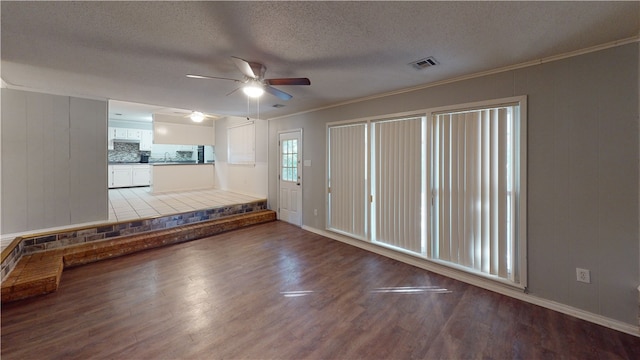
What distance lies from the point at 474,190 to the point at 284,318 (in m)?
2.46

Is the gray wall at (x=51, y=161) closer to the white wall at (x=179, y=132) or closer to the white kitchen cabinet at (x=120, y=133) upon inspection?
the white wall at (x=179, y=132)

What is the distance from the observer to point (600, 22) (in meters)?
1.81

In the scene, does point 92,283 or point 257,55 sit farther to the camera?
point 92,283

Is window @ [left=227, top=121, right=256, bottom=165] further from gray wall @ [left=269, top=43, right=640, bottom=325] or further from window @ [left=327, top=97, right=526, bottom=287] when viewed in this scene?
gray wall @ [left=269, top=43, right=640, bottom=325]

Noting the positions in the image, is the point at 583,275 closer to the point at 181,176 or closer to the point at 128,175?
the point at 181,176

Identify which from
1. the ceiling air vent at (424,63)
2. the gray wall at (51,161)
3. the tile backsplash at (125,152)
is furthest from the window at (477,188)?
the tile backsplash at (125,152)

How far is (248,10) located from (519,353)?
10.2ft

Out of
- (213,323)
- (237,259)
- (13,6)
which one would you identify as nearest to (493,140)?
(213,323)

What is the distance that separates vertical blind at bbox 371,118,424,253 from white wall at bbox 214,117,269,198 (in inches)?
127

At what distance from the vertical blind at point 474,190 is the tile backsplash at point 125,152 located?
10.4 meters

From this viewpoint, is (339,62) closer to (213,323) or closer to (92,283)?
(213,323)

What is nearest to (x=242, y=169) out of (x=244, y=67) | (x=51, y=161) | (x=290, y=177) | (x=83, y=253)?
(x=290, y=177)

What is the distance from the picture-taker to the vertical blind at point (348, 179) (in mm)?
4047

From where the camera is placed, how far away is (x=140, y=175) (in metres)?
8.82
